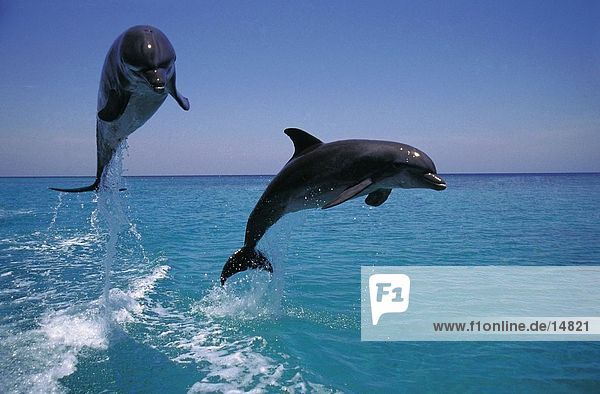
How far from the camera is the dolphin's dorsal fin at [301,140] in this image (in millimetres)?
6841

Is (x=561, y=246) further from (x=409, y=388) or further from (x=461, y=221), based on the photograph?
(x=409, y=388)

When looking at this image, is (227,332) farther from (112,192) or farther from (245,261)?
(112,192)

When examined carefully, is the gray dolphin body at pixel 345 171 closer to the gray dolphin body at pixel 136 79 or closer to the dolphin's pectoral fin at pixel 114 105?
the gray dolphin body at pixel 136 79

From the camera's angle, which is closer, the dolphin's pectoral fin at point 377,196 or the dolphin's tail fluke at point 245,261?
the dolphin's pectoral fin at point 377,196

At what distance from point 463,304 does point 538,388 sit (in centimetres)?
394

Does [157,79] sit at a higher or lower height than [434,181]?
higher

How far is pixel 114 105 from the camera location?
19.8ft

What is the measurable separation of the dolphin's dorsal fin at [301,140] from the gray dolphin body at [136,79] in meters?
1.73

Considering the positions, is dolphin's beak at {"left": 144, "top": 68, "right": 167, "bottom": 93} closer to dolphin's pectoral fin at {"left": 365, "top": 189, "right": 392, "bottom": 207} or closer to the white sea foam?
dolphin's pectoral fin at {"left": 365, "top": 189, "right": 392, "bottom": 207}

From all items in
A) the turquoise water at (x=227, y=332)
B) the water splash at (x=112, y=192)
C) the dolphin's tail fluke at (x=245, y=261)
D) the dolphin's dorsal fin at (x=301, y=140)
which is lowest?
the turquoise water at (x=227, y=332)

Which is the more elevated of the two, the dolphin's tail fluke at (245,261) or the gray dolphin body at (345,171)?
the gray dolphin body at (345,171)

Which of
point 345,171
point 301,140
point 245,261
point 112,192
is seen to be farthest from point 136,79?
point 112,192

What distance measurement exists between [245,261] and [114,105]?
10.6 feet

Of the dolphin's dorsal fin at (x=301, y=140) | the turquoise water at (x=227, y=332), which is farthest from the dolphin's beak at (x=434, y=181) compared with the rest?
the turquoise water at (x=227, y=332)
